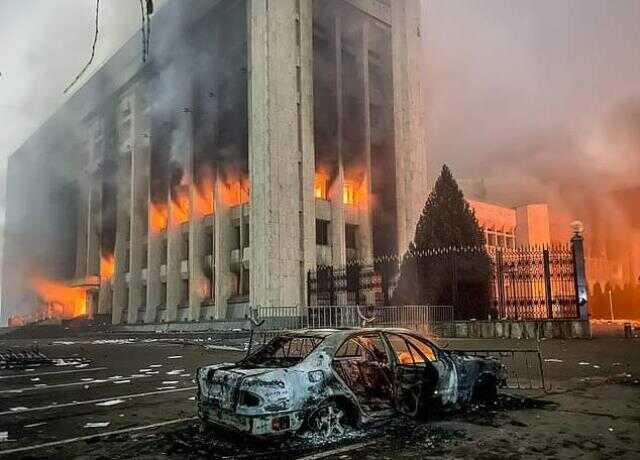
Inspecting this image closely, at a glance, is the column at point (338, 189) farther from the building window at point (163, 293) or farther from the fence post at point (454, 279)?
the building window at point (163, 293)

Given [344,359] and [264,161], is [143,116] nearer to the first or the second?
[264,161]

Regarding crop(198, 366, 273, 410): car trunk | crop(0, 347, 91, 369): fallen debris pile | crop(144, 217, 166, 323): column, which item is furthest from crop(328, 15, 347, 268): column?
crop(198, 366, 273, 410): car trunk

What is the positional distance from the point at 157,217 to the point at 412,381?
117 ft

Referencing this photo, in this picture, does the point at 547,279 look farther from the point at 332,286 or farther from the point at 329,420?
the point at 329,420

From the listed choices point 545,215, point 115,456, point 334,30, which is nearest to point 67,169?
point 334,30

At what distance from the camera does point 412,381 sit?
621 centimetres

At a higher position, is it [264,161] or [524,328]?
[264,161]

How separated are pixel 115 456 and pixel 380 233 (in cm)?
2923

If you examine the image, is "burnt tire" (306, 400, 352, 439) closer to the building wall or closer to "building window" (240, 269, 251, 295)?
"building window" (240, 269, 251, 295)

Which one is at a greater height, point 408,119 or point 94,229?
point 408,119

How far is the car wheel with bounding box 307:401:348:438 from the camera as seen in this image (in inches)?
206

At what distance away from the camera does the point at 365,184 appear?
3275 cm

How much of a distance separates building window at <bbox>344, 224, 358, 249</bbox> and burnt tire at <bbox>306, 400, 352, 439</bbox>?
1051 inches

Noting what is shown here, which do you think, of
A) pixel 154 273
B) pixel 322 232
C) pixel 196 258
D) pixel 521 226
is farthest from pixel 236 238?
pixel 521 226
